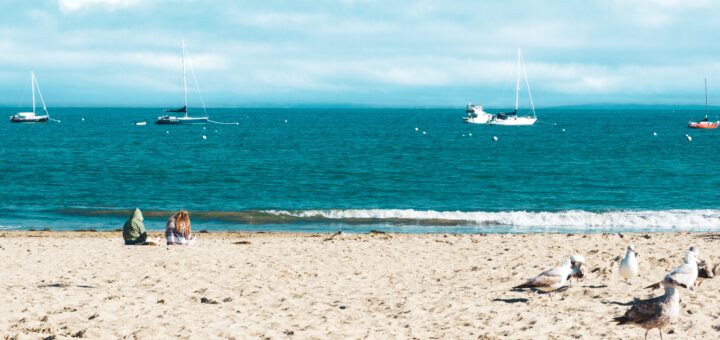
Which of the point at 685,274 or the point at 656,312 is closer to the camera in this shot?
the point at 656,312

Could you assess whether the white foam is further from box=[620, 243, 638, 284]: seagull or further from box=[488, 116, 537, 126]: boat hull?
box=[488, 116, 537, 126]: boat hull

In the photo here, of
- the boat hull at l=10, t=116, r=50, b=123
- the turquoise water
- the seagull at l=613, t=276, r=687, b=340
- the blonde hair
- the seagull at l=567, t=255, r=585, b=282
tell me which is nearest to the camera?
the seagull at l=613, t=276, r=687, b=340

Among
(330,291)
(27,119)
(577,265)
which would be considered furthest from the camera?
(27,119)

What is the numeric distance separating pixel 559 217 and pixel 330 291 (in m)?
19.8

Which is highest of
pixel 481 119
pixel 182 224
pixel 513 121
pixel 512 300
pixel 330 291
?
pixel 481 119

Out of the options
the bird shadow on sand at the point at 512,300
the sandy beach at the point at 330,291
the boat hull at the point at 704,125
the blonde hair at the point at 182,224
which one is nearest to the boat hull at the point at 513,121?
the boat hull at the point at 704,125

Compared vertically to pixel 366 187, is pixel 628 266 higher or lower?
higher

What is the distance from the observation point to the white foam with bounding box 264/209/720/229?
1216 inches

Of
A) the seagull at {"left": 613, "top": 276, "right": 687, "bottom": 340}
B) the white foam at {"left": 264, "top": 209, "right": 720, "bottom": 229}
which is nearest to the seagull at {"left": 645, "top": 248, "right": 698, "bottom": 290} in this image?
the seagull at {"left": 613, "top": 276, "right": 687, "bottom": 340}

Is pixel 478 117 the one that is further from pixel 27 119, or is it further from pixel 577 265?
pixel 577 265

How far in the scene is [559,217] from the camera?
3234 cm

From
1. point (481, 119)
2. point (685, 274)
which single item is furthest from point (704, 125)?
point (685, 274)

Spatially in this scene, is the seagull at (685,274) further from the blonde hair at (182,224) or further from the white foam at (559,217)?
the white foam at (559,217)

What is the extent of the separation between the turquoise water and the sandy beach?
32.2ft
